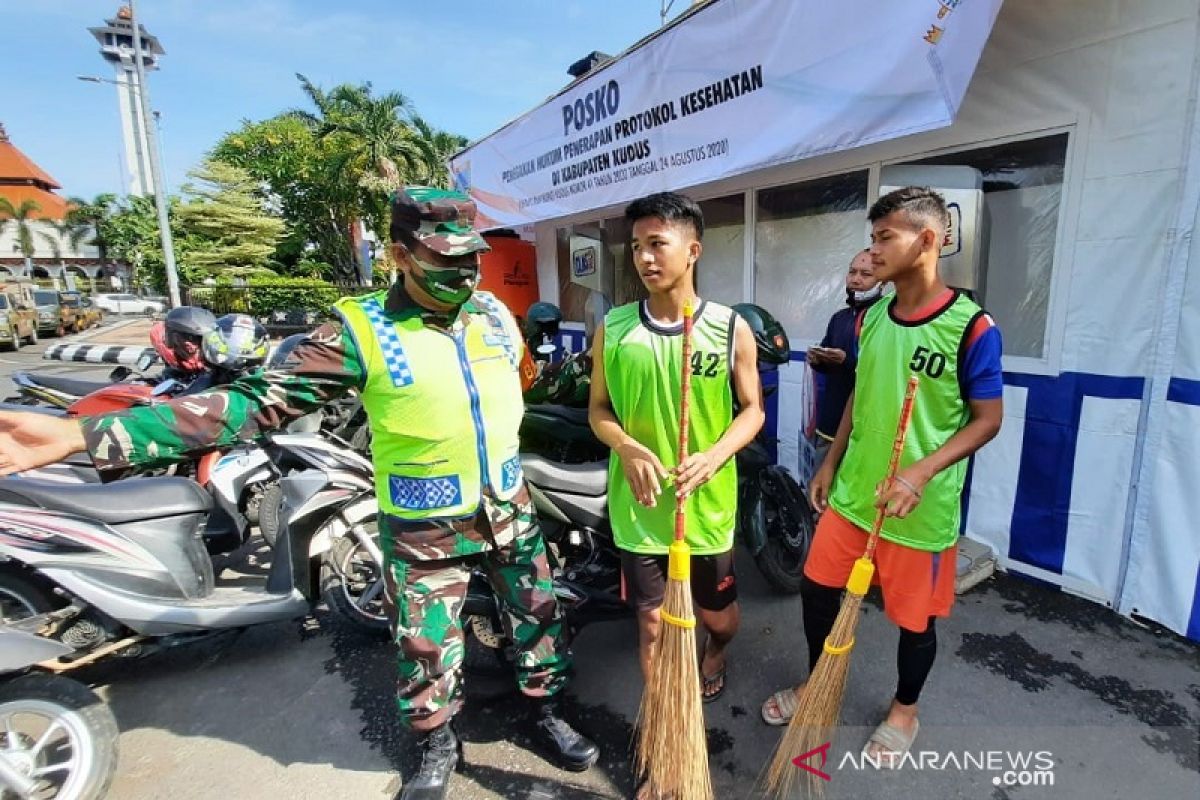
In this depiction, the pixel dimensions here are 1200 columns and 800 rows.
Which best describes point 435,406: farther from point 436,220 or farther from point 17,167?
point 17,167

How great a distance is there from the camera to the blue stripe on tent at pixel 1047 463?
287cm

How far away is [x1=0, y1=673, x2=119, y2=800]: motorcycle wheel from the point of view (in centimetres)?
174

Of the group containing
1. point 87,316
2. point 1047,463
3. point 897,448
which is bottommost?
point 1047,463

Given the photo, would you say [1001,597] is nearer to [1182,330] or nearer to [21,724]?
[1182,330]

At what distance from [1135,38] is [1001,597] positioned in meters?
2.61

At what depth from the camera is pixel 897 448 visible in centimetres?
164

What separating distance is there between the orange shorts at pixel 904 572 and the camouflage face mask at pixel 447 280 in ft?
4.56

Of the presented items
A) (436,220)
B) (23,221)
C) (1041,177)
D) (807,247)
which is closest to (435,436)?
(436,220)

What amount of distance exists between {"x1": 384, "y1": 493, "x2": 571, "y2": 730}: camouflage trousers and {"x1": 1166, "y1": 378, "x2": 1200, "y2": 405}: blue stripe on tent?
2741mm

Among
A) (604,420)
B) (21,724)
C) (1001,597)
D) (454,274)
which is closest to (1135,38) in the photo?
(1001,597)

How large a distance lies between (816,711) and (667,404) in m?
1.04

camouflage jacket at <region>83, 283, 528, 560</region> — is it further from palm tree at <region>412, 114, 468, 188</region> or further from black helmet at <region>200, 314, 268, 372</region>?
palm tree at <region>412, 114, 468, 188</region>

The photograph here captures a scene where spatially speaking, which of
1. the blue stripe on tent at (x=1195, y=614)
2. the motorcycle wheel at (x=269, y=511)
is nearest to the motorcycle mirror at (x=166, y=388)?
the motorcycle wheel at (x=269, y=511)

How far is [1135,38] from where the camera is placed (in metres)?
2.52
